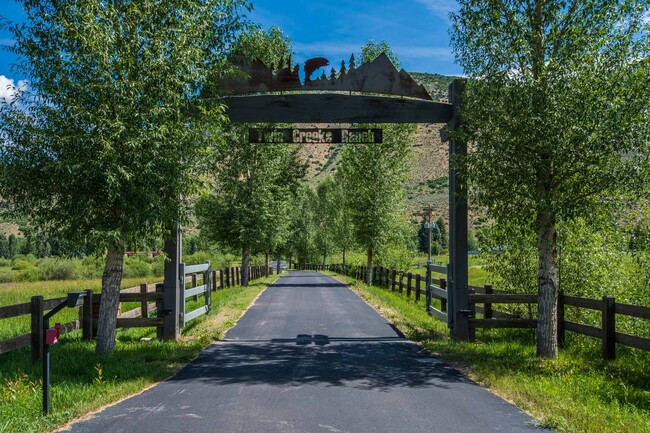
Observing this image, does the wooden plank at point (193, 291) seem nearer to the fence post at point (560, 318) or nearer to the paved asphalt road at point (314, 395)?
the paved asphalt road at point (314, 395)

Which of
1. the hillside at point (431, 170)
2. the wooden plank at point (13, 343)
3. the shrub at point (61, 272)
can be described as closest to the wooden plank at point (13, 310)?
the wooden plank at point (13, 343)

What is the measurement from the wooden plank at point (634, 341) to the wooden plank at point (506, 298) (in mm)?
2353

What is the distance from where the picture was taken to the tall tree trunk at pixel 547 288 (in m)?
9.64

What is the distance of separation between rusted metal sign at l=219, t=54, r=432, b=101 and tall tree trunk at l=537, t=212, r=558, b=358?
14.5ft

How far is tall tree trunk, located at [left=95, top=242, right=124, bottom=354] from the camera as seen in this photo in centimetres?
966

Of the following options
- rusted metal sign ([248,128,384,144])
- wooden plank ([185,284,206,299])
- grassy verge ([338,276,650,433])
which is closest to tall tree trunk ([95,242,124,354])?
wooden plank ([185,284,206,299])

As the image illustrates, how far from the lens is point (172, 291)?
12.0 metres

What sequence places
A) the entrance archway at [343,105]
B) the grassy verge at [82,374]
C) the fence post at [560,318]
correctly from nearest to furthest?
the grassy verge at [82,374], the fence post at [560,318], the entrance archway at [343,105]

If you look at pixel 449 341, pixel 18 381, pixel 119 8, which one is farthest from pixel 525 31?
pixel 18 381

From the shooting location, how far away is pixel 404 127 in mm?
33531

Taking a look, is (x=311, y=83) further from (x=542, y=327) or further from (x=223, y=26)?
(x=542, y=327)

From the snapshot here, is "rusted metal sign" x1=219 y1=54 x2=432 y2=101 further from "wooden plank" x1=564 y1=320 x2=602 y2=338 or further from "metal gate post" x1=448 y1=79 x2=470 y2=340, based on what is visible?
"wooden plank" x1=564 y1=320 x2=602 y2=338

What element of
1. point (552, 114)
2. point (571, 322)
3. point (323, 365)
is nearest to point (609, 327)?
point (571, 322)

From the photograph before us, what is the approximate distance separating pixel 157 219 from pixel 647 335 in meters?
9.71
